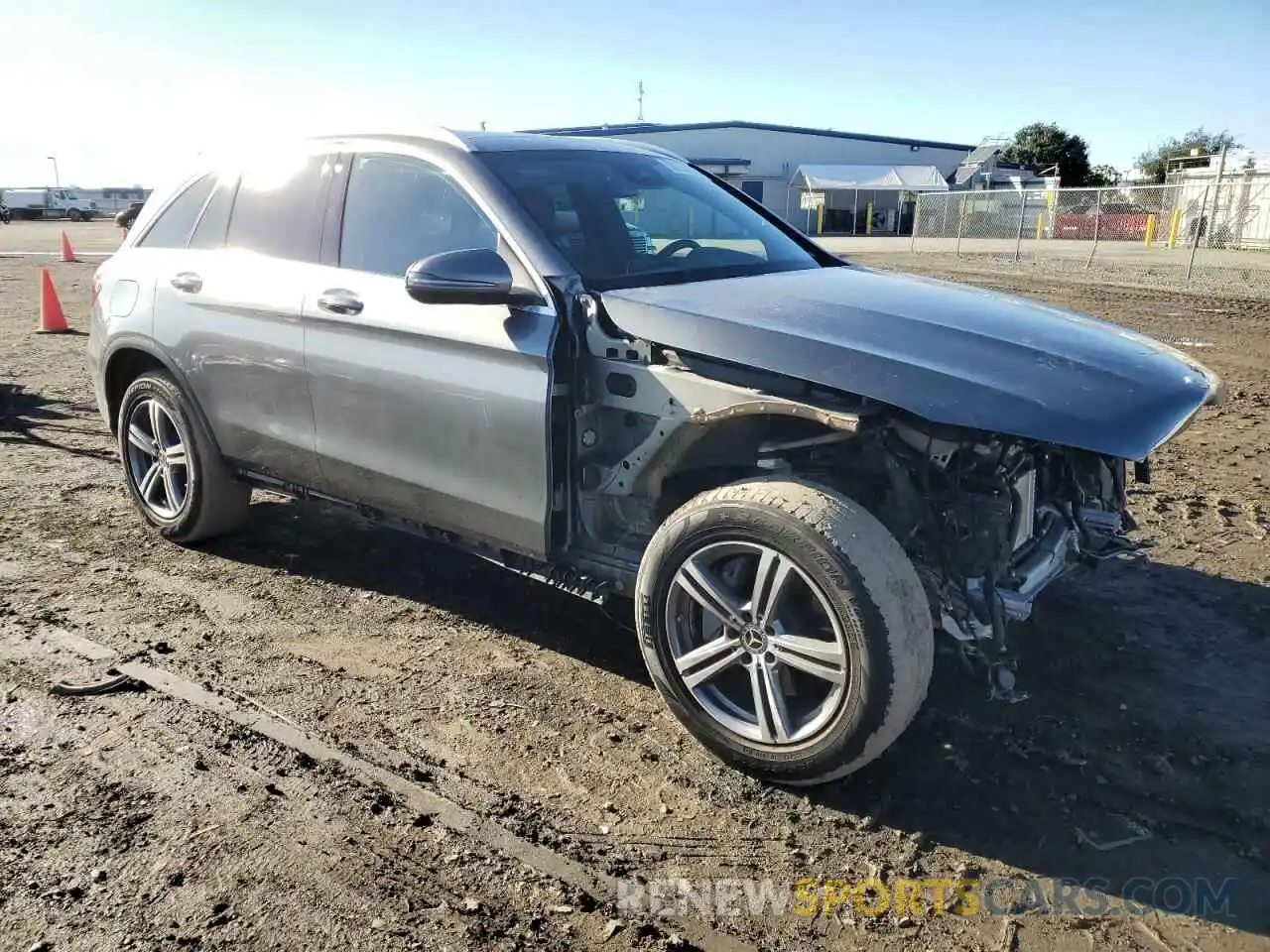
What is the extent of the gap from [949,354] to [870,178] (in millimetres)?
56471

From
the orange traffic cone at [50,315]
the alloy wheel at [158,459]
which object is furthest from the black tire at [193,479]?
the orange traffic cone at [50,315]

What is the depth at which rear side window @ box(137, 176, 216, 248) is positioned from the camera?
4660 millimetres

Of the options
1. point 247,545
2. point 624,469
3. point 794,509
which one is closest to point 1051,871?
point 794,509

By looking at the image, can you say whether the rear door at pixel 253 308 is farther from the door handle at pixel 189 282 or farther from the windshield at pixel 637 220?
the windshield at pixel 637 220

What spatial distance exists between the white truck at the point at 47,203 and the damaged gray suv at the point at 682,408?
6880cm

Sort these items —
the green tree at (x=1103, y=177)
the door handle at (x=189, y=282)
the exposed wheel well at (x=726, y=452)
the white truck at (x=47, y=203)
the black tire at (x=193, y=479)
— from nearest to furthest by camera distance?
the exposed wheel well at (x=726, y=452)
the door handle at (x=189, y=282)
the black tire at (x=193, y=479)
the white truck at (x=47, y=203)
the green tree at (x=1103, y=177)

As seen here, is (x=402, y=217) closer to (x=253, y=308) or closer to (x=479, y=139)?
(x=479, y=139)

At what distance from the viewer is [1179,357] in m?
3.42

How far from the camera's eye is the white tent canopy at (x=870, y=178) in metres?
52.6

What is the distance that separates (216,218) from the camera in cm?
454

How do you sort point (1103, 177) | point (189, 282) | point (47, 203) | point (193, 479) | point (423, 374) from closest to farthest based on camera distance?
point (423, 374)
point (189, 282)
point (193, 479)
point (47, 203)
point (1103, 177)

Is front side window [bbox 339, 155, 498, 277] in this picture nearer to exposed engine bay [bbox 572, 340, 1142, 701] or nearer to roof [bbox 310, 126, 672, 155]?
roof [bbox 310, 126, 672, 155]

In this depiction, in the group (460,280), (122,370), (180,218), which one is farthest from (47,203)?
(460,280)

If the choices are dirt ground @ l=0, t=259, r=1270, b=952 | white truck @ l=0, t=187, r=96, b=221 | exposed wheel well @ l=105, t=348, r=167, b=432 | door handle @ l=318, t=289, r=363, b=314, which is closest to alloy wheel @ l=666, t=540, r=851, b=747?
dirt ground @ l=0, t=259, r=1270, b=952
